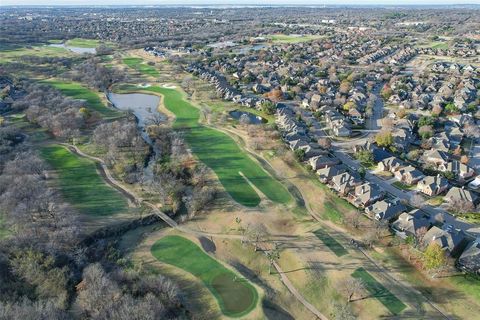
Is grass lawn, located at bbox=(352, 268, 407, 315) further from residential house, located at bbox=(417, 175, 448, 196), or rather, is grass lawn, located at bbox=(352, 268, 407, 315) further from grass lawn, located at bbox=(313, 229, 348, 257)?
residential house, located at bbox=(417, 175, 448, 196)

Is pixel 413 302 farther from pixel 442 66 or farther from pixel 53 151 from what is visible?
pixel 442 66

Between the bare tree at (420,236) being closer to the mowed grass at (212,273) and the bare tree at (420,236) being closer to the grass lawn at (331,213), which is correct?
the grass lawn at (331,213)

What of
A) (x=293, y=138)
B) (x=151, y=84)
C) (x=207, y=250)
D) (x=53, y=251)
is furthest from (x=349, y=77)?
(x=53, y=251)

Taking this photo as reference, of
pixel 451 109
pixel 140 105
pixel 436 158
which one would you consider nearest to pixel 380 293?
pixel 436 158

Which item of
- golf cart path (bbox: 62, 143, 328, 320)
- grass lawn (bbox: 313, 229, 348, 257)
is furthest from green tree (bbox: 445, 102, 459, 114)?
golf cart path (bbox: 62, 143, 328, 320)

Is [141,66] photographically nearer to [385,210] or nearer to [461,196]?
[385,210]

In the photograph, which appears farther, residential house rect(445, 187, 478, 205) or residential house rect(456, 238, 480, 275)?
residential house rect(445, 187, 478, 205)
